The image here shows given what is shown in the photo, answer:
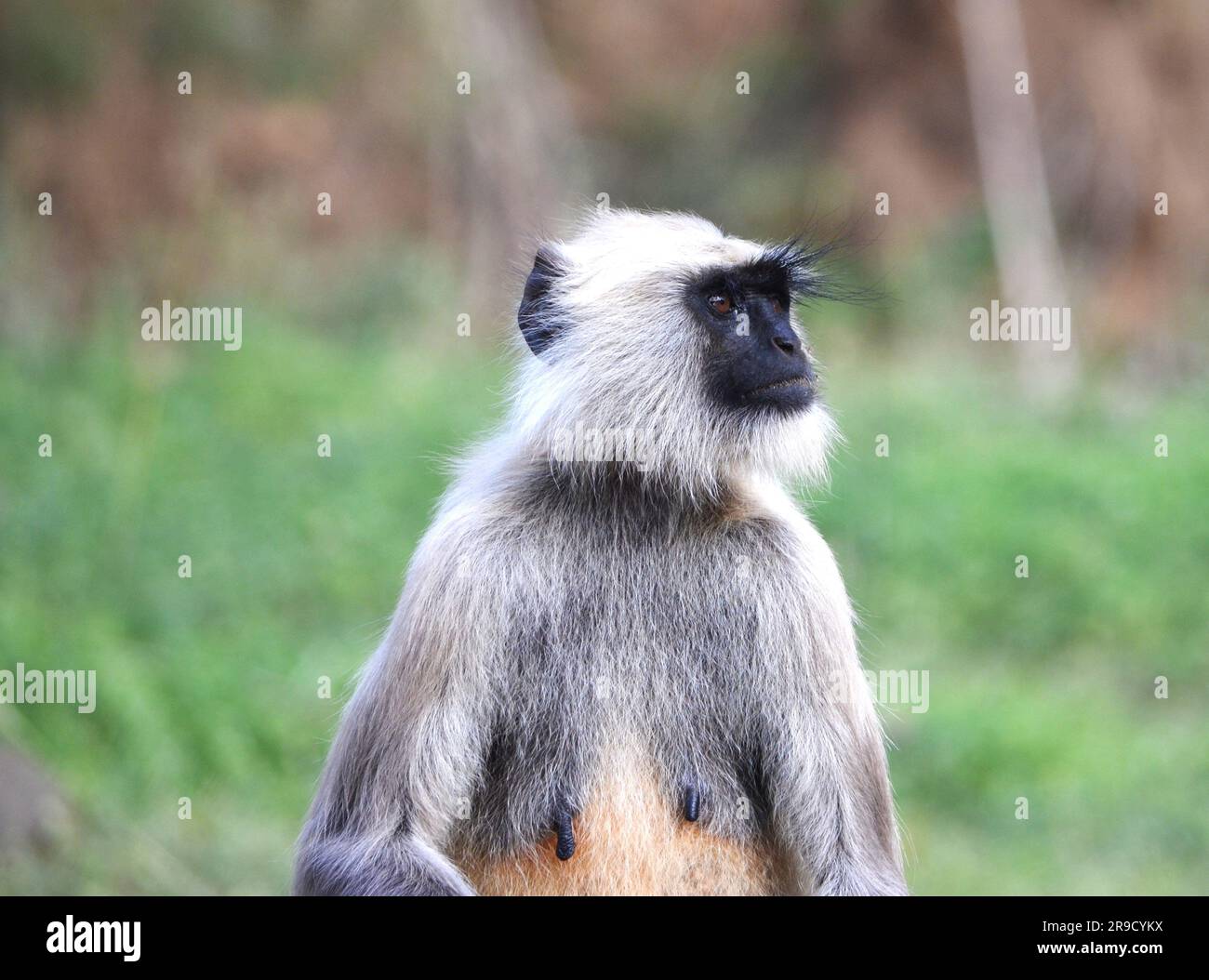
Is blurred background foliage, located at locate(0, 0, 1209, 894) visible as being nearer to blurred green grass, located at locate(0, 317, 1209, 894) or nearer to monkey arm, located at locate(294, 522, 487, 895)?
blurred green grass, located at locate(0, 317, 1209, 894)

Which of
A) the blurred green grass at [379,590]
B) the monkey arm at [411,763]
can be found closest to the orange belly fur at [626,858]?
the monkey arm at [411,763]

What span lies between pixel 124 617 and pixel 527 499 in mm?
4583

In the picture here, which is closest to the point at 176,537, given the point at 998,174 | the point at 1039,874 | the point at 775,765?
the point at 1039,874

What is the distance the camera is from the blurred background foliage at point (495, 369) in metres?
7.49

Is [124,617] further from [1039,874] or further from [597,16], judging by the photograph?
[597,16]

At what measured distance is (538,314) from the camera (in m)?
4.56

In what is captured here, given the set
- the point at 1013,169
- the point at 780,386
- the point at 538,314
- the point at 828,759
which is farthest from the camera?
the point at 1013,169

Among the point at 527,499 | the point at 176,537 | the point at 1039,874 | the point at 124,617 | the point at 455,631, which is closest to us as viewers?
the point at 455,631

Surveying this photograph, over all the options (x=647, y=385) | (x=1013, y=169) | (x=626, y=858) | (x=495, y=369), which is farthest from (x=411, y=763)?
(x=1013, y=169)

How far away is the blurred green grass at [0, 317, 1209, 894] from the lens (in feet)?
23.5

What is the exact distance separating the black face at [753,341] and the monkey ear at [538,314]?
1.33ft

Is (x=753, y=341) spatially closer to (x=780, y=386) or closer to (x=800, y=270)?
(x=780, y=386)

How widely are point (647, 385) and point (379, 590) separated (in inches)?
192

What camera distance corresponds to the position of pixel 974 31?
15445 mm
